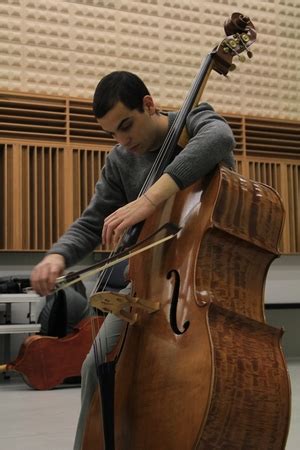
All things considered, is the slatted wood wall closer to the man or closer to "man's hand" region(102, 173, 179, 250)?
Answer: the man

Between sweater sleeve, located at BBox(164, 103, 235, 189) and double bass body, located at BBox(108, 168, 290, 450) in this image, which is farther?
sweater sleeve, located at BBox(164, 103, 235, 189)

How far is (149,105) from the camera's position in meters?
1.56

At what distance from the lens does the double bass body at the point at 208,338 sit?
1.21m

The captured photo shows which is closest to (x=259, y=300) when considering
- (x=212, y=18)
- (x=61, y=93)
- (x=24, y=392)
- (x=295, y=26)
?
(x=24, y=392)

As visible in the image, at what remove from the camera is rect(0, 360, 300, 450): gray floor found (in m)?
2.13

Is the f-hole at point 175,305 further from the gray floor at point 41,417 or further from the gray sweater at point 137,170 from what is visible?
the gray floor at point 41,417

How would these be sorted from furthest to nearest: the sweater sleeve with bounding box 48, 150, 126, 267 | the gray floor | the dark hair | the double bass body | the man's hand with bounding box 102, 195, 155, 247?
the gray floor < the sweater sleeve with bounding box 48, 150, 126, 267 < the dark hair < the man's hand with bounding box 102, 195, 155, 247 < the double bass body

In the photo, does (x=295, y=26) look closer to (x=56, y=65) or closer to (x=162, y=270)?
(x=56, y=65)

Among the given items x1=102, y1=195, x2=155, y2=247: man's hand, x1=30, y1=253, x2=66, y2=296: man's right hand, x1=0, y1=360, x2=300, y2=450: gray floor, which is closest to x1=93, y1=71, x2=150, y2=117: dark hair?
x1=102, y1=195, x2=155, y2=247: man's hand

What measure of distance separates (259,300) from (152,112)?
1.87 ft

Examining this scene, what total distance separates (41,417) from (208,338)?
67.5 inches

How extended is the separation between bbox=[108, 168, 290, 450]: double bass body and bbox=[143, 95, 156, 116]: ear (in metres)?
0.24

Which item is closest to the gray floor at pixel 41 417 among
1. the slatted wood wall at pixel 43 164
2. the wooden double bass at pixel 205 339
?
the wooden double bass at pixel 205 339

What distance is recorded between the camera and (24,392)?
3.69 metres
